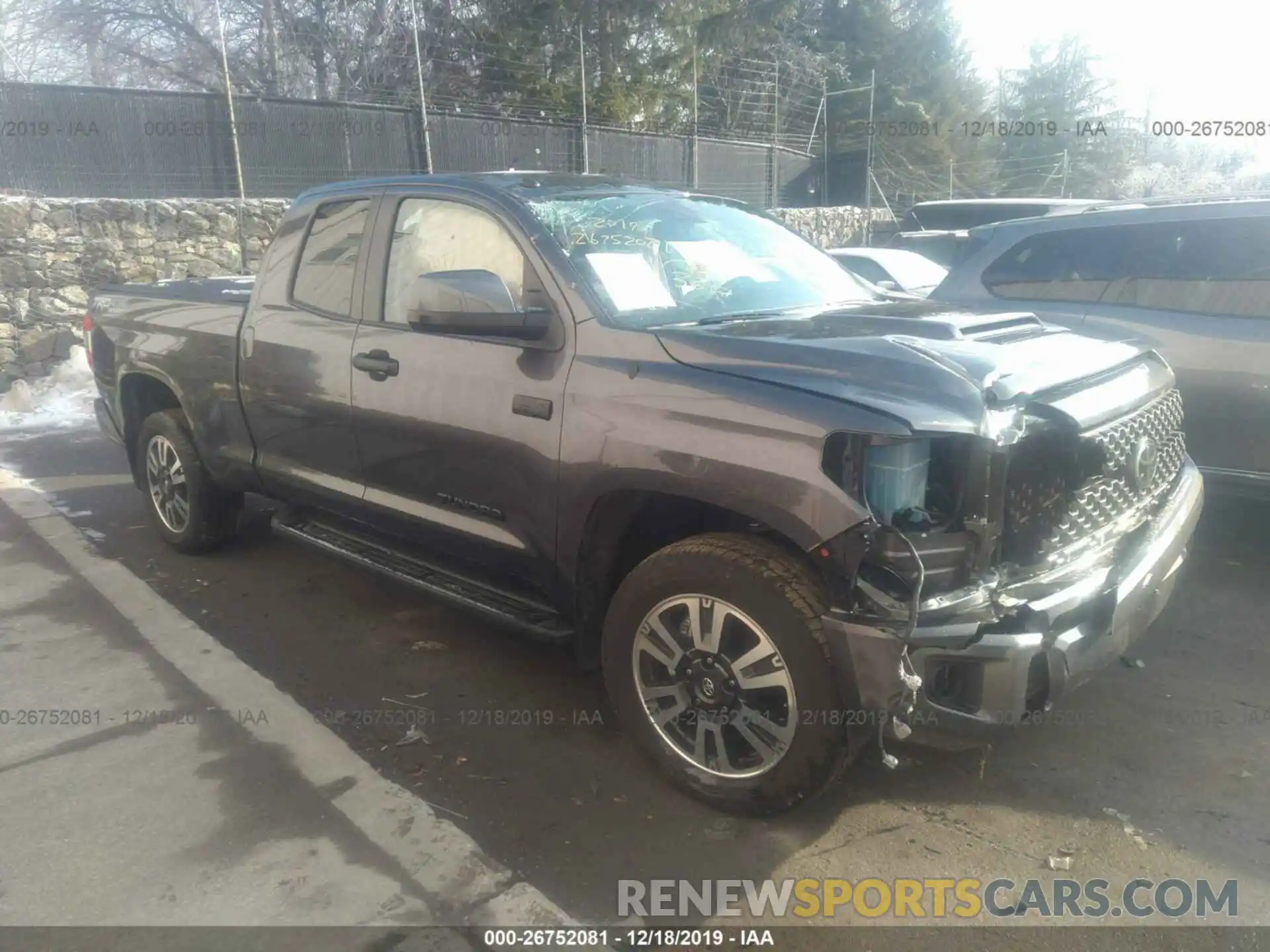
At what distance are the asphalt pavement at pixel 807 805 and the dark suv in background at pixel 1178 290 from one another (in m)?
0.41

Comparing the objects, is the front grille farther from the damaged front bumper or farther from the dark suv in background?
the dark suv in background

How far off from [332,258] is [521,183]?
1035mm

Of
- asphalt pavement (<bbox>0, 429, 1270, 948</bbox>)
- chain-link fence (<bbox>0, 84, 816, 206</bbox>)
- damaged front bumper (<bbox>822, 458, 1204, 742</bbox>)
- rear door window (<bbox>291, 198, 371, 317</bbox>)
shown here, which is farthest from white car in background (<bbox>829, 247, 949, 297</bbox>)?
damaged front bumper (<bbox>822, 458, 1204, 742</bbox>)

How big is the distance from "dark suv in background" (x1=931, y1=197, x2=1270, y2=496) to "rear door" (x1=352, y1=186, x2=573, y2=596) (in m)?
2.50

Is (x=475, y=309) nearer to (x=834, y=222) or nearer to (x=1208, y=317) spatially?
(x=1208, y=317)

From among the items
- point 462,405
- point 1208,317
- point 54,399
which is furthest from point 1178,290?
point 54,399

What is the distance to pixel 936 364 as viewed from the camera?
266 cm

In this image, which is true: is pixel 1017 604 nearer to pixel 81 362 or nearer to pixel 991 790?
pixel 991 790

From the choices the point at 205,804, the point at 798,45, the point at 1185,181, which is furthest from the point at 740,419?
the point at 1185,181

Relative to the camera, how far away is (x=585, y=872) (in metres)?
2.75

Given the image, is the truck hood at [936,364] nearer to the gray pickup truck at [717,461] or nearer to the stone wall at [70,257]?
the gray pickup truck at [717,461]

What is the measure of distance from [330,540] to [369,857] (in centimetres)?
188

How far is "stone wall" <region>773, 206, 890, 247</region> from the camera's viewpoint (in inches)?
778

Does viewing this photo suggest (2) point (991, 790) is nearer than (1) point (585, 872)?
No
